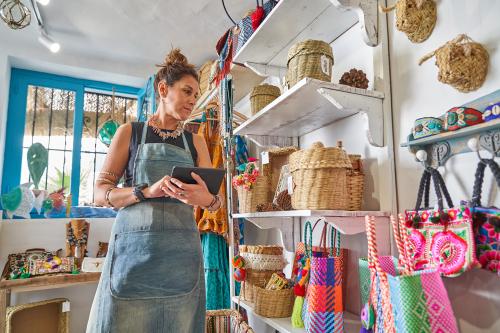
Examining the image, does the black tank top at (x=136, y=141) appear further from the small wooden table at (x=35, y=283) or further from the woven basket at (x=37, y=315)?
the woven basket at (x=37, y=315)

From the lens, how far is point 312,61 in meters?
1.32

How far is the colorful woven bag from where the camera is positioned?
1.25 metres

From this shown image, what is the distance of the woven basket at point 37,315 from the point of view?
250 centimetres

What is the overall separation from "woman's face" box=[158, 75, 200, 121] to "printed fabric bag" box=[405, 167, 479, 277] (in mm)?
962

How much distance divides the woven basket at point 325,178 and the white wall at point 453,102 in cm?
23

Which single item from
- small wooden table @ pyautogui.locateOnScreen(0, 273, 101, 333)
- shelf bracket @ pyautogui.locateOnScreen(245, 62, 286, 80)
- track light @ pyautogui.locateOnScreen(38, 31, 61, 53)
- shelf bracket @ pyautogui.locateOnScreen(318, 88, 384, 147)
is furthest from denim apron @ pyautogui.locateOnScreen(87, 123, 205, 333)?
track light @ pyautogui.locateOnScreen(38, 31, 61, 53)

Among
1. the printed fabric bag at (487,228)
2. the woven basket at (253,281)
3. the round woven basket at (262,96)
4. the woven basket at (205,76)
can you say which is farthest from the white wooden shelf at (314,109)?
the woven basket at (205,76)

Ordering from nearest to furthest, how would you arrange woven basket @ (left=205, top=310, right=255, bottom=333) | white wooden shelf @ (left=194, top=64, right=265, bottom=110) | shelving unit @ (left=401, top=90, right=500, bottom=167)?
shelving unit @ (left=401, top=90, right=500, bottom=167) → woven basket @ (left=205, top=310, right=255, bottom=333) → white wooden shelf @ (left=194, top=64, right=265, bottom=110)

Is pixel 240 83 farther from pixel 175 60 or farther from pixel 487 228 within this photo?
pixel 487 228

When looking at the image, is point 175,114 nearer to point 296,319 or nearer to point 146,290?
point 146,290

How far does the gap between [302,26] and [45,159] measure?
2584 millimetres

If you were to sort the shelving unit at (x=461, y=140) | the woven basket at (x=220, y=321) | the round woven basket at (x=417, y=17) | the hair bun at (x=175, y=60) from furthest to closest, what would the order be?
the woven basket at (x=220, y=321)
the hair bun at (x=175, y=60)
the round woven basket at (x=417, y=17)
the shelving unit at (x=461, y=140)

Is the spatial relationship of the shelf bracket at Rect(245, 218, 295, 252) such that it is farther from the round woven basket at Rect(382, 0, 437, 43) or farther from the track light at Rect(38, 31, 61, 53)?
the track light at Rect(38, 31, 61, 53)

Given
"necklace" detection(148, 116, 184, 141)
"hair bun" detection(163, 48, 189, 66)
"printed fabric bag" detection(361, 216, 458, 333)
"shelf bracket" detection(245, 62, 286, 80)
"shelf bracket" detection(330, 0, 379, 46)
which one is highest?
"shelf bracket" detection(245, 62, 286, 80)
